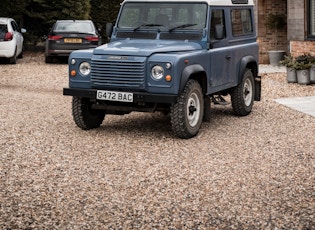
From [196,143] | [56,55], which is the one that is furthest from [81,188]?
[56,55]

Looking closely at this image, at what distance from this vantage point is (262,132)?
10.2 meters

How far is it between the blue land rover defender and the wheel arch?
0.01 m

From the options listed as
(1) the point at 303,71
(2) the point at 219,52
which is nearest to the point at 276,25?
(1) the point at 303,71

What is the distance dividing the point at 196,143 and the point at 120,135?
1.16 m

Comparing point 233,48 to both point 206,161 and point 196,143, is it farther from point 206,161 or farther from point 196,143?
point 206,161

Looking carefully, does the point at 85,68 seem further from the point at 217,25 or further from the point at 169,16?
the point at 217,25

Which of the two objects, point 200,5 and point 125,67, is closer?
point 125,67

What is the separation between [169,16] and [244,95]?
2336mm

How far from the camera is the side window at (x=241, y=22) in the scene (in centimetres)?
1135

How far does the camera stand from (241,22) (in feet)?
38.4

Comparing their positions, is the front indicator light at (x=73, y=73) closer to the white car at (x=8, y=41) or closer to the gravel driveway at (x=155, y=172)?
the gravel driveway at (x=155, y=172)

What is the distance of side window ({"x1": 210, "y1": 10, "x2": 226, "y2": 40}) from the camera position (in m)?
9.98

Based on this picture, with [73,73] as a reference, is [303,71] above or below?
below

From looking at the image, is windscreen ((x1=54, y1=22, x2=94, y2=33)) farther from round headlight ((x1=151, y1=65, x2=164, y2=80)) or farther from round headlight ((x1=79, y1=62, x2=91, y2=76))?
round headlight ((x1=151, y1=65, x2=164, y2=80))
